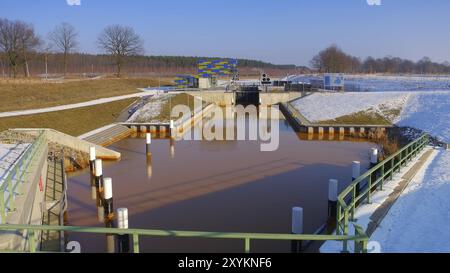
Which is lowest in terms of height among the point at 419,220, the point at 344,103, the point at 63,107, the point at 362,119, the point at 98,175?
the point at 98,175

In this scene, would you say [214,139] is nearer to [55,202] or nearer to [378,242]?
A: [55,202]

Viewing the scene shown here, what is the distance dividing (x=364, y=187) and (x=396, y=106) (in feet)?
65.5

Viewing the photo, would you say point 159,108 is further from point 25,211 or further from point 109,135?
point 25,211

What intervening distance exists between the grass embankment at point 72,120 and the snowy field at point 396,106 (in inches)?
639

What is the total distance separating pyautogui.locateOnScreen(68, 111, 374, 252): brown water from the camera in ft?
33.2

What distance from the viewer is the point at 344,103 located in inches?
1309

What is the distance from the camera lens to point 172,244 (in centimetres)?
912

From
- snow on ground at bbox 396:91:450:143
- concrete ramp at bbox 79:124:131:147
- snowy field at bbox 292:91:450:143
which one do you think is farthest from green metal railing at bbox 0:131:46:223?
snowy field at bbox 292:91:450:143

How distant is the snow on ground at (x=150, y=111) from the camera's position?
97.3 feet

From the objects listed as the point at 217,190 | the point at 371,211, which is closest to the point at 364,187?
the point at 371,211

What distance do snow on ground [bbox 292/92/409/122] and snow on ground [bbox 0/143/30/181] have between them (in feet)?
70.0

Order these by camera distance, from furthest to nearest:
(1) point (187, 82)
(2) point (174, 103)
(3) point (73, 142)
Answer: (1) point (187, 82)
(2) point (174, 103)
(3) point (73, 142)
